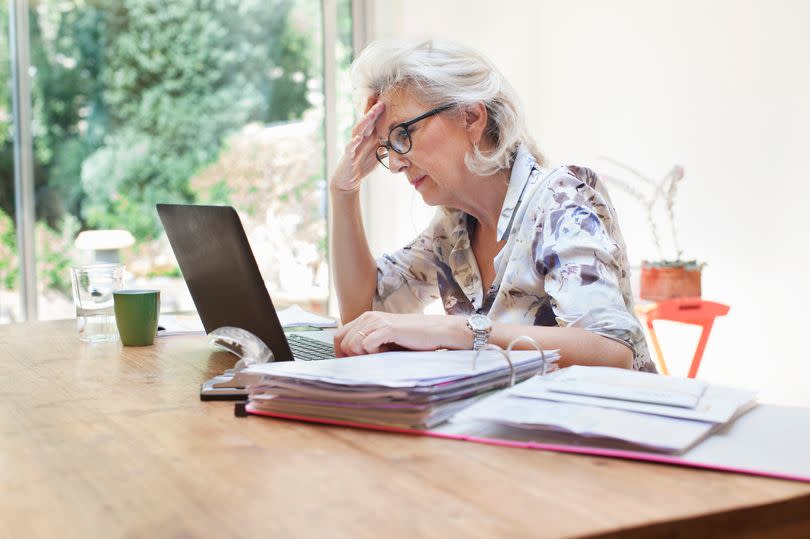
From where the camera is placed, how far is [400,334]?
1.25m

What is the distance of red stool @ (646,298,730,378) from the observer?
270 cm

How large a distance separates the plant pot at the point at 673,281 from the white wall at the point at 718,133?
0.15m

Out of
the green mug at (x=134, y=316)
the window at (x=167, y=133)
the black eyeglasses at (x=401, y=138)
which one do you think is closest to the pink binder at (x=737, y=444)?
the green mug at (x=134, y=316)

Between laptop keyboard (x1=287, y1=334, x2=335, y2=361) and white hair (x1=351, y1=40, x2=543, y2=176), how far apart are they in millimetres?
466

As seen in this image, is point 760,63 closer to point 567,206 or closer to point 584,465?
point 567,206

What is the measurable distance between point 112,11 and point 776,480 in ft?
13.3

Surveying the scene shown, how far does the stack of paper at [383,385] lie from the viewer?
93cm

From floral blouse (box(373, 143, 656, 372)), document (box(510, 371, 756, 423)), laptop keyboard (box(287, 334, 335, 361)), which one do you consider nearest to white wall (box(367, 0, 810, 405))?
floral blouse (box(373, 143, 656, 372))

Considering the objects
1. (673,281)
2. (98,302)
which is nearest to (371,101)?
(98,302)

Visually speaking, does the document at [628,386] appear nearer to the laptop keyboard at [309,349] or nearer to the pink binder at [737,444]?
the pink binder at [737,444]

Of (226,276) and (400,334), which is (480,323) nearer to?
(400,334)

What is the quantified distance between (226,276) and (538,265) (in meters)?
0.52

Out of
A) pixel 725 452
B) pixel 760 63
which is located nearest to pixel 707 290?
→ pixel 760 63

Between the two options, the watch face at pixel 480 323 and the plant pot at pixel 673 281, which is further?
the plant pot at pixel 673 281
